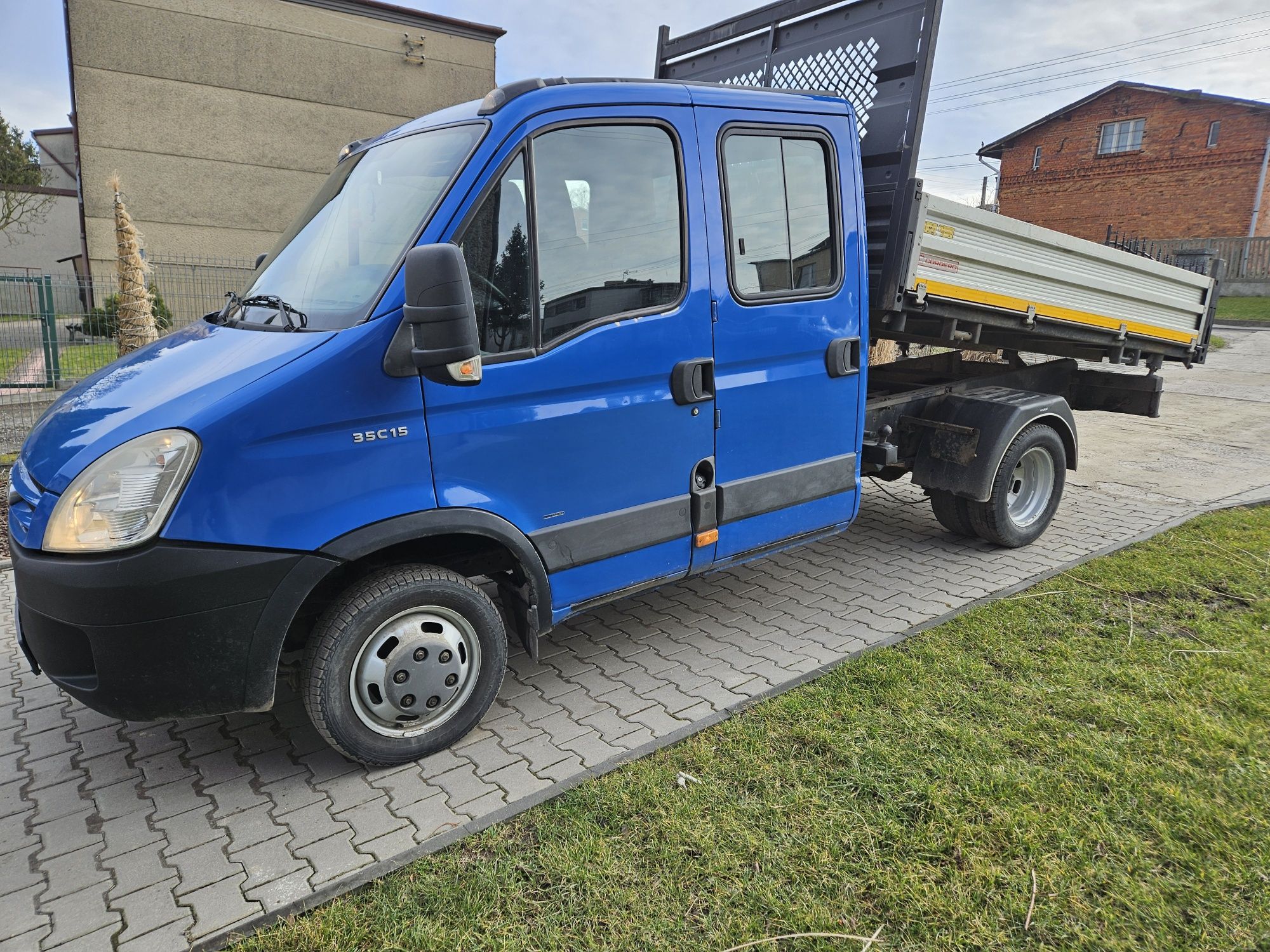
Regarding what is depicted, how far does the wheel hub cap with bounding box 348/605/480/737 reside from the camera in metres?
3.13

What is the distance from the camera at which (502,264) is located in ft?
10.4

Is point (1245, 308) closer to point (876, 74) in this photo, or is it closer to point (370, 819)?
point (876, 74)

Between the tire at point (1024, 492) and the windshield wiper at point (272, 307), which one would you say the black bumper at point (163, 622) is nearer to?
the windshield wiper at point (272, 307)

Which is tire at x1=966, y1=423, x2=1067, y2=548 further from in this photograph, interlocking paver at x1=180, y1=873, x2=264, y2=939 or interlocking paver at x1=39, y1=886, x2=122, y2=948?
interlocking paver at x1=39, y1=886, x2=122, y2=948

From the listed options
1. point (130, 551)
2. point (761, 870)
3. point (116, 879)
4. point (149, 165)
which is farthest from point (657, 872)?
point (149, 165)

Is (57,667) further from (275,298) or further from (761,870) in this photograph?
(761,870)

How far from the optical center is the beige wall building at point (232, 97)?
21062mm

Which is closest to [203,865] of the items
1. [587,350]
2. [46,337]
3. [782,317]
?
[587,350]

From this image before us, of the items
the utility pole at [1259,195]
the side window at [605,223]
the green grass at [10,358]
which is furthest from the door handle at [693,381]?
the utility pole at [1259,195]

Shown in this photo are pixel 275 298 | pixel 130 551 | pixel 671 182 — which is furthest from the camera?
pixel 671 182

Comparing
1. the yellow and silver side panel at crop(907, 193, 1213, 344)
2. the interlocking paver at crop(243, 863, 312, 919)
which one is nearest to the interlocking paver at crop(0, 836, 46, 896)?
the interlocking paver at crop(243, 863, 312, 919)

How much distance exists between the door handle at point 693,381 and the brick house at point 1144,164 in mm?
30666

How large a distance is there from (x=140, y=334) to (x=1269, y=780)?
35.6 feet

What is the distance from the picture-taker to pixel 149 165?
21.8m
